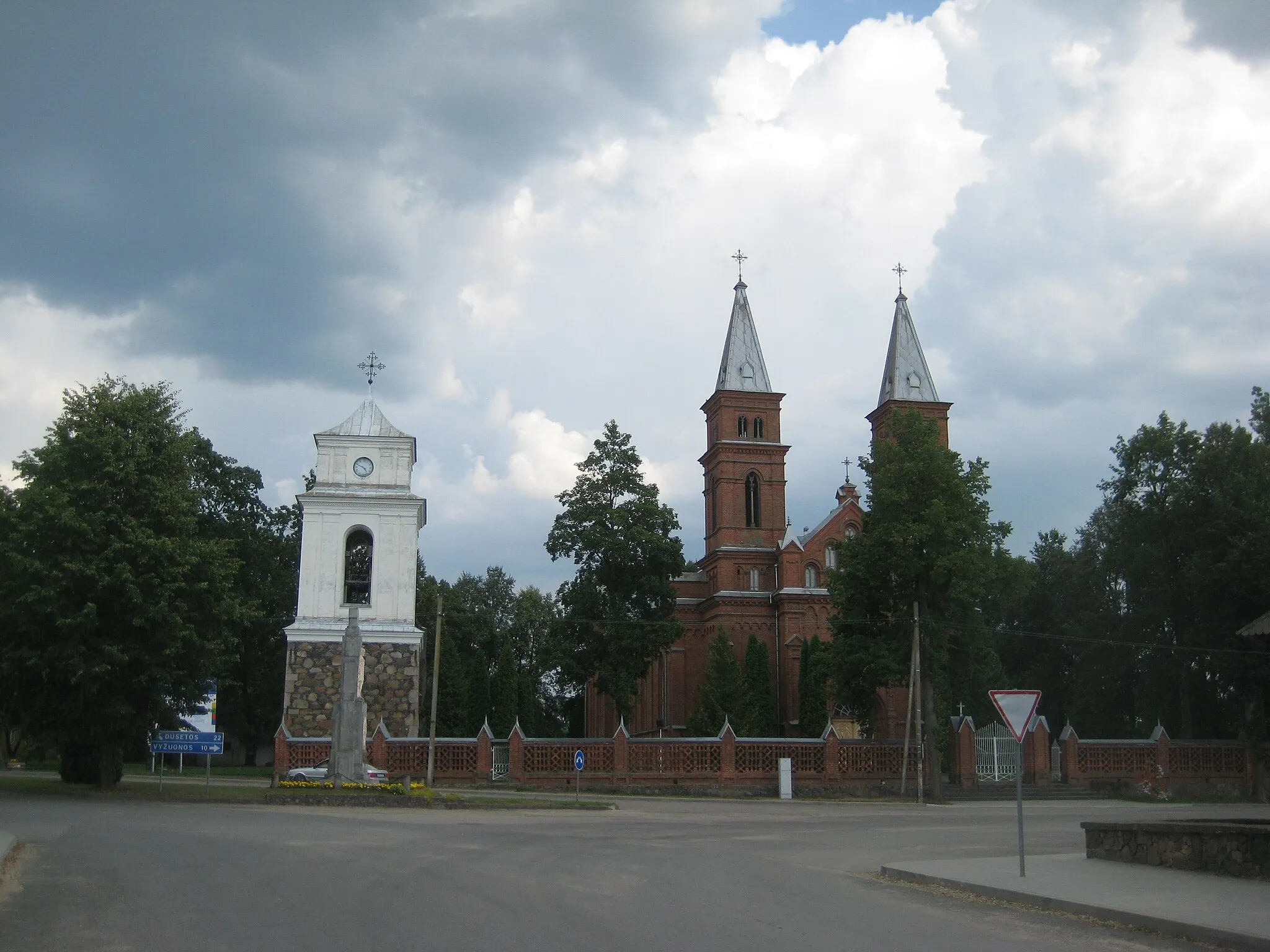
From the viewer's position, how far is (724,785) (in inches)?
1572

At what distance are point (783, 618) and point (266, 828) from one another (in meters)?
44.5

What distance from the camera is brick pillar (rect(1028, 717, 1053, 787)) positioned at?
42.6 meters

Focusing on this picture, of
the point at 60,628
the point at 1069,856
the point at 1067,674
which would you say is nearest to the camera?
the point at 1069,856

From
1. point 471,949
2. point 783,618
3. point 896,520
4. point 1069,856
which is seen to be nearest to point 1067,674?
point 783,618

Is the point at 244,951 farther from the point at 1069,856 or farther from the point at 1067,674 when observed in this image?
the point at 1067,674

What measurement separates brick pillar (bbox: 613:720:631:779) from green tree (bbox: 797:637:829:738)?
16931 millimetres

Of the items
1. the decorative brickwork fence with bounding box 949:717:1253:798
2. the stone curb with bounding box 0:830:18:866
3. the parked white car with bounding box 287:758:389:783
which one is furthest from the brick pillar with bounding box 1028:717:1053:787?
the stone curb with bounding box 0:830:18:866

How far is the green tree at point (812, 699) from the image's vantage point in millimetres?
55656

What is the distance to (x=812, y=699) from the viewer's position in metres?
56.3

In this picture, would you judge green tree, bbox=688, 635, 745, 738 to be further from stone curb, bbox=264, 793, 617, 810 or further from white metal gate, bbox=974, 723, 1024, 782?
stone curb, bbox=264, 793, 617, 810

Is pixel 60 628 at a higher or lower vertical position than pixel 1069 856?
higher

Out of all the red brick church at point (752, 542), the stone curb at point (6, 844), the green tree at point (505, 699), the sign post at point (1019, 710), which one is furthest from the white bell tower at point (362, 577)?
the sign post at point (1019, 710)

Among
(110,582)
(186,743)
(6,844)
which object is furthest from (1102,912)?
(186,743)

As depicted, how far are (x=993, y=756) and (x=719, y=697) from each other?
13.6 m
